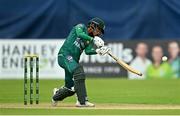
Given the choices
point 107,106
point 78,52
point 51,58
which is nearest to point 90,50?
point 78,52

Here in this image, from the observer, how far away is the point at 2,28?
26.7m

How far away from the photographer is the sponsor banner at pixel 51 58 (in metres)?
24.0

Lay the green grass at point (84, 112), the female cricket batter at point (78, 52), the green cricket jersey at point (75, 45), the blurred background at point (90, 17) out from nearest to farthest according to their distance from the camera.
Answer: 1. the green grass at point (84, 112)
2. the female cricket batter at point (78, 52)
3. the green cricket jersey at point (75, 45)
4. the blurred background at point (90, 17)

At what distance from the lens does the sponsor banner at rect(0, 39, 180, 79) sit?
947 inches

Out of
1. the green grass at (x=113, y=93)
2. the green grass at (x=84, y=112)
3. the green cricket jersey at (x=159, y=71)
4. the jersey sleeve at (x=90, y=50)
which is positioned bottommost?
the green grass at (x=84, y=112)

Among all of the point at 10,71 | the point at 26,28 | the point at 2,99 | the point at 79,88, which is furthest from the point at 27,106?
the point at 26,28

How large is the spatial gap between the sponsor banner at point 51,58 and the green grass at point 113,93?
95cm

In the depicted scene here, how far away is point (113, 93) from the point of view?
18.2 m

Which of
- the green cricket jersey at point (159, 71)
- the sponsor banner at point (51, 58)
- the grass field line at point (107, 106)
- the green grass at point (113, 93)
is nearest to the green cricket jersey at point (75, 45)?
the grass field line at point (107, 106)

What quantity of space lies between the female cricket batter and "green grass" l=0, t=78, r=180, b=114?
2.53ft

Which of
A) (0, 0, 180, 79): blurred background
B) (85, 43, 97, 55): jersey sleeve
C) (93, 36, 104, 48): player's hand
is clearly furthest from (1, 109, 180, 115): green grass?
(0, 0, 180, 79): blurred background

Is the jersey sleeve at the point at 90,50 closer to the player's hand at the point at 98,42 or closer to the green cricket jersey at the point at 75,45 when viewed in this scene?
the green cricket jersey at the point at 75,45

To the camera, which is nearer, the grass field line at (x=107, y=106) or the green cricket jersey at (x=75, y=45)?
the grass field line at (x=107, y=106)

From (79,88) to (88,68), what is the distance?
1047 centimetres
